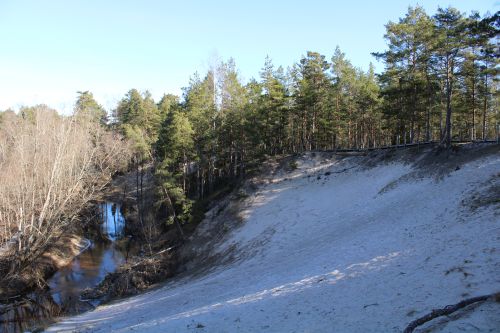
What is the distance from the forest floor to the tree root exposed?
153mm

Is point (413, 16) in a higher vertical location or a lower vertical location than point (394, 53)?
higher

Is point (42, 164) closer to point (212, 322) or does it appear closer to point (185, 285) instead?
point (185, 285)

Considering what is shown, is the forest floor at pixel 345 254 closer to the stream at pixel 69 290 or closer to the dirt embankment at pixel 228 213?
the dirt embankment at pixel 228 213

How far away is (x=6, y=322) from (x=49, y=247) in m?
11.5

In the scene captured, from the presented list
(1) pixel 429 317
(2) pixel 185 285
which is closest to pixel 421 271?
(1) pixel 429 317

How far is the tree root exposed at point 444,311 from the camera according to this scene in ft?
27.1

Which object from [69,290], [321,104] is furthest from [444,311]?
[321,104]

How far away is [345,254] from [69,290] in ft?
69.7

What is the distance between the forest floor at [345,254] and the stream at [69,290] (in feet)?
12.4

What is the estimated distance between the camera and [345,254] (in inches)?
658

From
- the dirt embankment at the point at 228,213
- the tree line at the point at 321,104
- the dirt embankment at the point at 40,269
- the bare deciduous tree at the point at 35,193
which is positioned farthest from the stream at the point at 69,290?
the tree line at the point at 321,104

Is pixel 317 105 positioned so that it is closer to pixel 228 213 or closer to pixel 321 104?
pixel 321 104

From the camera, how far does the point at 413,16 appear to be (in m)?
32.9

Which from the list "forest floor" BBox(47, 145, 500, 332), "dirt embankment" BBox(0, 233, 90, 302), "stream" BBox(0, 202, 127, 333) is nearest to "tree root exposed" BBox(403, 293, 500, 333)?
"forest floor" BBox(47, 145, 500, 332)
